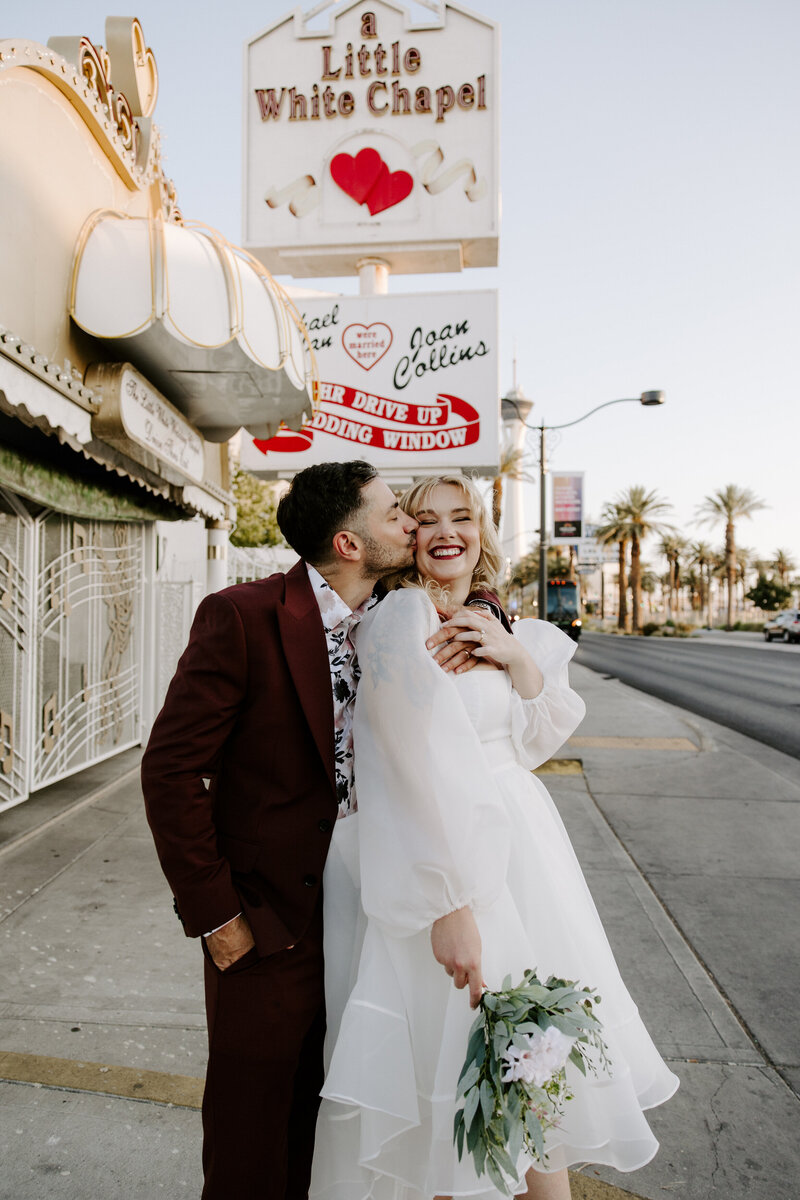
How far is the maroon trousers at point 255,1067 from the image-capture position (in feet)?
5.81

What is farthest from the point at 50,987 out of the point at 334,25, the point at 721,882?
the point at 334,25

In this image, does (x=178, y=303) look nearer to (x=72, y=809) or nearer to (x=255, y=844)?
(x=72, y=809)

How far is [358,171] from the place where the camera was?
10133 millimetres

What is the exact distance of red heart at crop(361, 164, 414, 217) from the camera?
10.1 metres

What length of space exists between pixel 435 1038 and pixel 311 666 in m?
0.85

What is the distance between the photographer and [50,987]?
11.1 ft

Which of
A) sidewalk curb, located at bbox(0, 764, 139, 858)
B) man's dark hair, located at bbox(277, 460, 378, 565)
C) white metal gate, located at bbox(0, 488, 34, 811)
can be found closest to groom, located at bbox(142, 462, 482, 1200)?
man's dark hair, located at bbox(277, 460, 378, 565)

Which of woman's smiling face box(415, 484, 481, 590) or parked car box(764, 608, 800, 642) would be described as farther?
parked car box(764, 608, 800, 642)

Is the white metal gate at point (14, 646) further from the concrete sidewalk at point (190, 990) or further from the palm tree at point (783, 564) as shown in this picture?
the palm tree at point (783, 564)

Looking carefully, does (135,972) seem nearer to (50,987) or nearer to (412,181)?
(50,987)

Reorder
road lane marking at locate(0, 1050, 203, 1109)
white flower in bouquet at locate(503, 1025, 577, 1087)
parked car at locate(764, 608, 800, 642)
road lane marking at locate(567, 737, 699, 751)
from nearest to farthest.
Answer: white flower in bouquet at locate(503, 1025, 577, 1087)
road lane marking at locate(0, 1050, 203, 1109)
road lane marking at locate(567, 737, 699, 751)
parked car at locate(764, 608, 800, 642)

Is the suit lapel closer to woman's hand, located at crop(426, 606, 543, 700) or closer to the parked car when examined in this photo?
woman's hand, located at crop(426, 606, 543, 700)

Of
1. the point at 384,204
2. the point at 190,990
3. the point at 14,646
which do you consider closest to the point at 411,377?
the point at 384,204

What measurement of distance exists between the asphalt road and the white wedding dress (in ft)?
28.8
